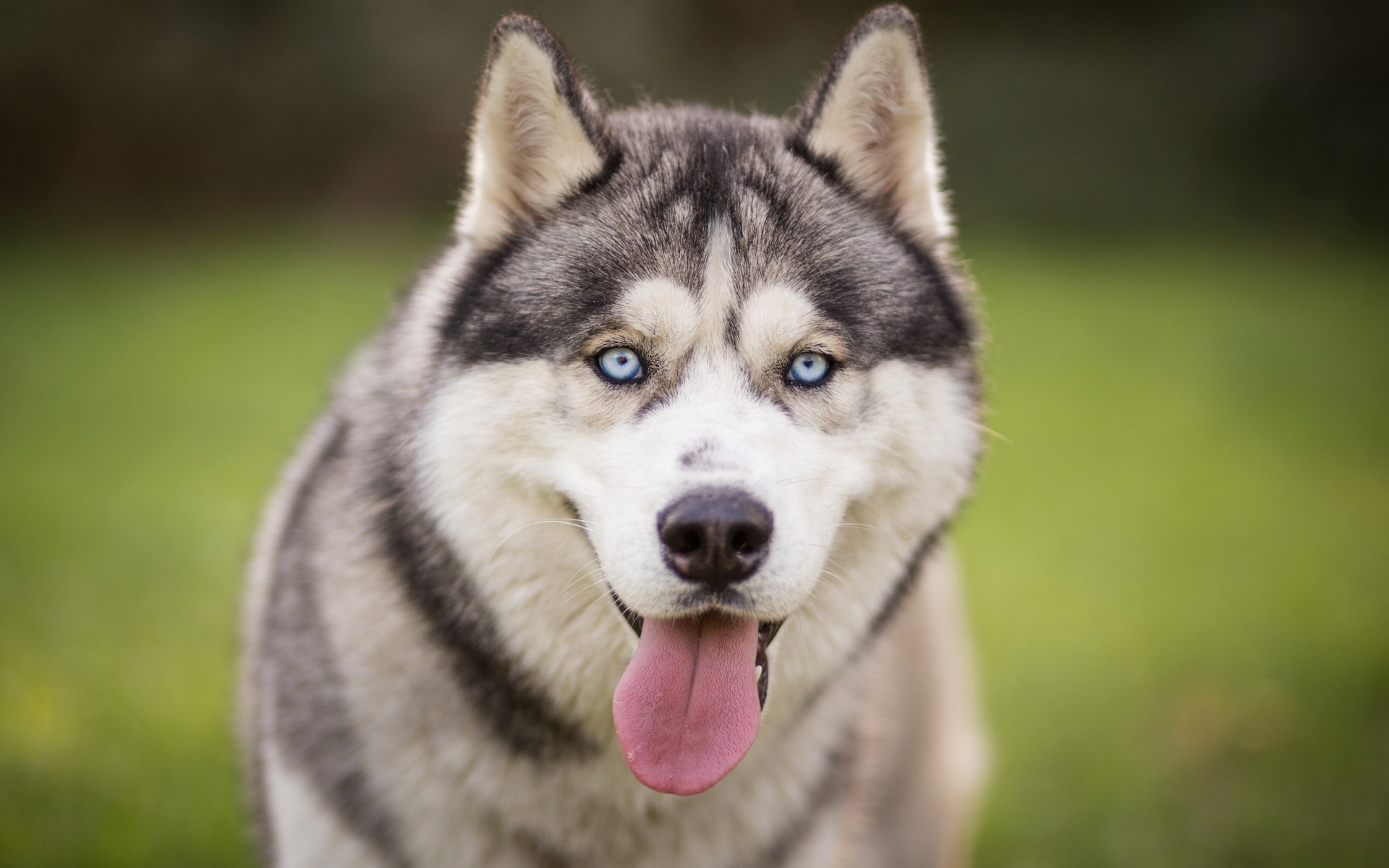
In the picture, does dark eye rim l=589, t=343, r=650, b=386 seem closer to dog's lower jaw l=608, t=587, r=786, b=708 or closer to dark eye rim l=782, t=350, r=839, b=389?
dark eye rim l=782, t=350, r=839, b=389

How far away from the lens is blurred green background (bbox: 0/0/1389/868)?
4.56 metres

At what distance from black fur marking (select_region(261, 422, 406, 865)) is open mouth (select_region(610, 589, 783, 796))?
0.74 metres

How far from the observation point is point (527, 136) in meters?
2.42

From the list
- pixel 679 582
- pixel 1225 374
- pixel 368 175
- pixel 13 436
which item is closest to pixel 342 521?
pixel 679 582

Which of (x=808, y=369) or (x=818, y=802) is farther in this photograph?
(x=818, y=802)

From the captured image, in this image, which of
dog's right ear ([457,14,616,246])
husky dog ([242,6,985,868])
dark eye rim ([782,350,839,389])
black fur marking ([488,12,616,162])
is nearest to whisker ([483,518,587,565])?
husky dog ([242,6,985,868])

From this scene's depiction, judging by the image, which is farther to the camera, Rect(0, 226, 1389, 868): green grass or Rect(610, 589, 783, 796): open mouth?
Rect(0, 226, 1389, 868): green grass

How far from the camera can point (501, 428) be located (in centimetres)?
225

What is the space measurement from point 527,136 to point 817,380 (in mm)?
919

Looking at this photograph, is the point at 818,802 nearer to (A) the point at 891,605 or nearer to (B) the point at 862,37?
(A) the point at 891,605

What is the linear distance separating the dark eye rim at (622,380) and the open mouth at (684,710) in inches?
19.2

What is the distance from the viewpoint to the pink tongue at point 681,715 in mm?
2135

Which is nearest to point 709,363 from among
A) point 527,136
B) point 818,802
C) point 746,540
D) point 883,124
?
point 746,540

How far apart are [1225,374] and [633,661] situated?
1238 centimetres
